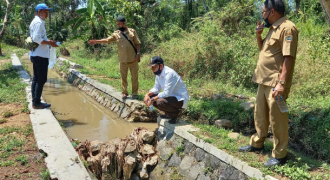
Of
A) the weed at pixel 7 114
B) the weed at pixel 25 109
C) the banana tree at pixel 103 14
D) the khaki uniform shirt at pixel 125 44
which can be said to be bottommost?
the weed at pixel 7 114

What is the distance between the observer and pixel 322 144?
395cm

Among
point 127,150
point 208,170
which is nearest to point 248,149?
point 208,170

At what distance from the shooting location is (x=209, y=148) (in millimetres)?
3918

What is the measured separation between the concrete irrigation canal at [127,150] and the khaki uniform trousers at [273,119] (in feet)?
1.39

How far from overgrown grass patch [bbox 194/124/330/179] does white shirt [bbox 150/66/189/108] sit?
27.1 inches

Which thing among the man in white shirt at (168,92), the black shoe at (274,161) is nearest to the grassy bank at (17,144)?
the man in white shirt at (168,92)

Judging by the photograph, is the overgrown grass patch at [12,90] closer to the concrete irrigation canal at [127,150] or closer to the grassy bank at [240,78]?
the concrete irrigation canal at [127,150]

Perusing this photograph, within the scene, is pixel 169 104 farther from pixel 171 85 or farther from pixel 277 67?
pixel 277 67

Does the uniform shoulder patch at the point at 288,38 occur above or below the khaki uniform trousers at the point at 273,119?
above

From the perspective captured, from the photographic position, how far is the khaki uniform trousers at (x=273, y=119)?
319 centimetres

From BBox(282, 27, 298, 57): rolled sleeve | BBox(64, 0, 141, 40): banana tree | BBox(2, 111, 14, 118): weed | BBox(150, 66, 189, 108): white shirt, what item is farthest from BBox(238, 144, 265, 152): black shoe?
BBox(64, 0, 141, 40): banana tree

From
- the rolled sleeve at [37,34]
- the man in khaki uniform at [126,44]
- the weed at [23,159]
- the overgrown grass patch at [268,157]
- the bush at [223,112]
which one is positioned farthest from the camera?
the man in khaki uniform at [126,44]

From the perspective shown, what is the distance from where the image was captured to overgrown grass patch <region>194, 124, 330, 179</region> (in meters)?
3.11

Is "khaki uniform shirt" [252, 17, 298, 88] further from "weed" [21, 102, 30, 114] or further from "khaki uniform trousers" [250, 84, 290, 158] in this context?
"weed" [21, 102, 30, 114]
